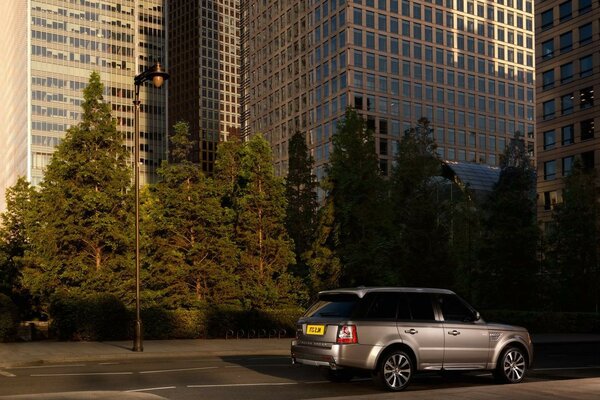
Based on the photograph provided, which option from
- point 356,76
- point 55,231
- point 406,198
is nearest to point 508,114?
point 356,76

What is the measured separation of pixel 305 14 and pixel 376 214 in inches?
3513

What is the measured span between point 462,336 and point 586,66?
69.7 metres

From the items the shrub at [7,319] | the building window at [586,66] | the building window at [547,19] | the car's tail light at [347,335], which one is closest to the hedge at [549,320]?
the shrub at [7,319]

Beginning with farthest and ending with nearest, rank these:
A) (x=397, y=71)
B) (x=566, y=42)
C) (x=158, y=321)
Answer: (x=397, y=71) → (x=566, y=42) → (x=158, y=321)

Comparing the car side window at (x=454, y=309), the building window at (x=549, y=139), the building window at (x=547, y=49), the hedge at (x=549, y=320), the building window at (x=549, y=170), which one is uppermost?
the building window at (x=547, y=49)

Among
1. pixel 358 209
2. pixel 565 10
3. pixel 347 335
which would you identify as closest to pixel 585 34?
pixel 565 10

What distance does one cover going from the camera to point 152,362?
19969mm

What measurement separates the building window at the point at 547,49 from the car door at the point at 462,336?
73.4 meters

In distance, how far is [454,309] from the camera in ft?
48.1

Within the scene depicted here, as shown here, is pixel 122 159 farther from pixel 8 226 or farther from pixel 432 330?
pixel 432 330

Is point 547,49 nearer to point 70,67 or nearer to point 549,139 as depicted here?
point 549,139

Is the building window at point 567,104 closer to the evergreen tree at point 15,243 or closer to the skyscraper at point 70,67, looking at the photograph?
the evergreen tree at point 15,243

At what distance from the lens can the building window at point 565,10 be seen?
79.0m

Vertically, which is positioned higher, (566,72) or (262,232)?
(566,72)
